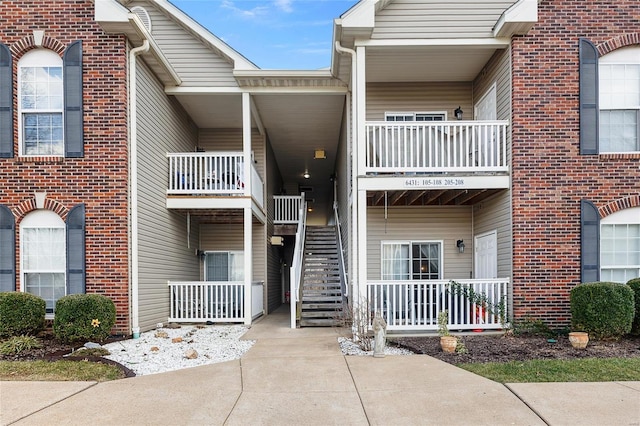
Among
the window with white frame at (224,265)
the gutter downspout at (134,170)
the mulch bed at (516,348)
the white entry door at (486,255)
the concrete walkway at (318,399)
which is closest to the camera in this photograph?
the concrete walkway at (318,399)

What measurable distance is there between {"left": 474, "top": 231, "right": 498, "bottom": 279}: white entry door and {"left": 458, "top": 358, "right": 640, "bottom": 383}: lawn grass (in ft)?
11.1

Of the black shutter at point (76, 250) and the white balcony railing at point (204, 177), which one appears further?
the white balcony railing at point (204, 177)

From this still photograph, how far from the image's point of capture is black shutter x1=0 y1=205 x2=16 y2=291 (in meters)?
8.98

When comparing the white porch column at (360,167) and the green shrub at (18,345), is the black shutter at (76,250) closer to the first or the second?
the green shrub at (18,345)

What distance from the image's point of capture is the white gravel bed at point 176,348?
7086 millimetres

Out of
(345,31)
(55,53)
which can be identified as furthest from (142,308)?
(345,31)

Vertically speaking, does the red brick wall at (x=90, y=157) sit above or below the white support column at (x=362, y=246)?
above

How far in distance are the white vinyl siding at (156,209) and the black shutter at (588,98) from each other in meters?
9.02

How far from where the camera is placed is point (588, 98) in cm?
915

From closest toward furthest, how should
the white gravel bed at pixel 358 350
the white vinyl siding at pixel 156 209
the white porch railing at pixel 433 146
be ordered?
the white gravel bed at pixel 358 350, the white porch railing at pixel 433 146, the white vinyl siding at pixel 156 209

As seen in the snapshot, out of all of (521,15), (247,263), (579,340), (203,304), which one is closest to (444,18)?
(521,15)

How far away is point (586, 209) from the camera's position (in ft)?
29.8

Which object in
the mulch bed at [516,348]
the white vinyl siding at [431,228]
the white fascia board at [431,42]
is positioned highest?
the white fascia board at [431,42]

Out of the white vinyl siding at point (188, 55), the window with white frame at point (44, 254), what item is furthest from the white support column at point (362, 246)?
the window with white frame at point (44, 254)
